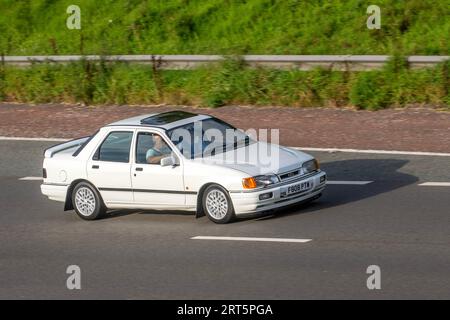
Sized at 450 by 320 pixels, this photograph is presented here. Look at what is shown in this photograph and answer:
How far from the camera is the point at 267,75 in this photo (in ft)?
70.6

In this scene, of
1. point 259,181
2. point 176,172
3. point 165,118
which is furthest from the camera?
point 165,118

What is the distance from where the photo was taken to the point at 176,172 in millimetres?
14023

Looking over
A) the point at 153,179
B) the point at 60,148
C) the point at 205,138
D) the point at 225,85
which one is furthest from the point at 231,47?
the point at 153,179

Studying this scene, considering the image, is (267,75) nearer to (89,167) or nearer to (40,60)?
(40,60)

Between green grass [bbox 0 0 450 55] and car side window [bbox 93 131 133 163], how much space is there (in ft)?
26.7

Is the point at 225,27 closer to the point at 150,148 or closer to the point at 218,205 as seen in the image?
the point at 150,148

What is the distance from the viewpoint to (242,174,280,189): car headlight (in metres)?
13.5

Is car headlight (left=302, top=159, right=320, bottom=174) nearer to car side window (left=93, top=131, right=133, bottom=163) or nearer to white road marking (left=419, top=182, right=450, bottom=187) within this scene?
white road marking (left=419, top=182, right=450, bottom=187)

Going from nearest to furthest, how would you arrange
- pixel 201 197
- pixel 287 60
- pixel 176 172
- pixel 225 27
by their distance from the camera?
pixel 201 197 → pixel 176 172 → pixel 287 60 → pixel 225 27

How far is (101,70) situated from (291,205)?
1053 cm

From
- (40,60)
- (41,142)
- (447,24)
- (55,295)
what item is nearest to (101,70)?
(40,60)

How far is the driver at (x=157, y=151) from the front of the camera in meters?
14.3

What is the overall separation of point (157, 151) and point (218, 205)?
129cm

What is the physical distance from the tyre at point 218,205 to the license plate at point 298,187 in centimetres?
80
